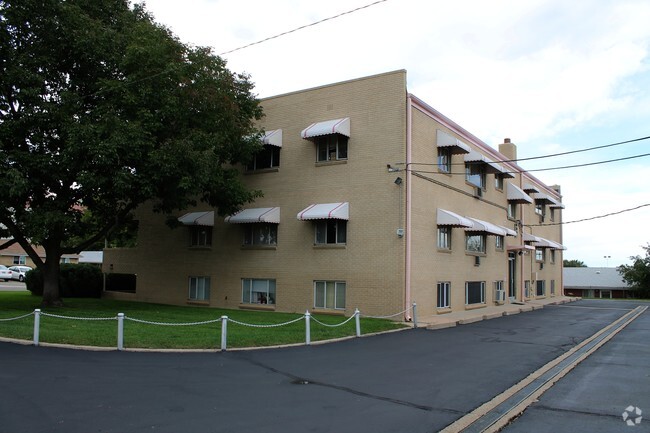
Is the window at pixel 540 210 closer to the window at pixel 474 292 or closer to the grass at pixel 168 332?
the window at pixel 474 292

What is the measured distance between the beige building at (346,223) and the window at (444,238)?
96 mm

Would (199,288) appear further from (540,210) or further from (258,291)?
(540,210)

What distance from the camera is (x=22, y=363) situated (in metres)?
10.1

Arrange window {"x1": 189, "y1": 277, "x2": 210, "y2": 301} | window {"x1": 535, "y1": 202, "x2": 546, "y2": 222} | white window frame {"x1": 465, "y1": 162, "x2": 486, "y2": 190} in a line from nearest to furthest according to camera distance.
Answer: window {"x1": 189, "y1": 277, "x2": 210, "y2": 301} → white window frame {"x1": 465, "y1": 162, "x2": 486, "y2": 190} → window {"x1": 535, "y1": 202, "x2": 546, "y2": 222}

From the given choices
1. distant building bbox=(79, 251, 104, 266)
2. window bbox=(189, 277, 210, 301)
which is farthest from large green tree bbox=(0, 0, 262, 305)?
distant building bbox=(79, 251, 104, 266)

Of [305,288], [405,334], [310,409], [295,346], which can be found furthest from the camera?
[305,288]

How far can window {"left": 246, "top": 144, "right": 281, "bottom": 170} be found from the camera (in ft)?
77.9

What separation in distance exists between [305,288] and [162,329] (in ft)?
26.0

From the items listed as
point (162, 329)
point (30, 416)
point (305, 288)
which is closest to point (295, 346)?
point (162, 329)

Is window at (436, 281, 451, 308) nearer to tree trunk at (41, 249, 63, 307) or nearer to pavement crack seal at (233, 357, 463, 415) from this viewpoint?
pavement crack seal at (233, 357, 463, 415)

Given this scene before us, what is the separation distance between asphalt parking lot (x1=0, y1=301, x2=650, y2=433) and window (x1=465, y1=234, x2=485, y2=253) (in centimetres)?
1217

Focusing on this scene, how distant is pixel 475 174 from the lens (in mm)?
27203

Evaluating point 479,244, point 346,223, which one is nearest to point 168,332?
point 346,223

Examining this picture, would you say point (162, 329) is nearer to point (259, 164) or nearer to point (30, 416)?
point (30, 416)
